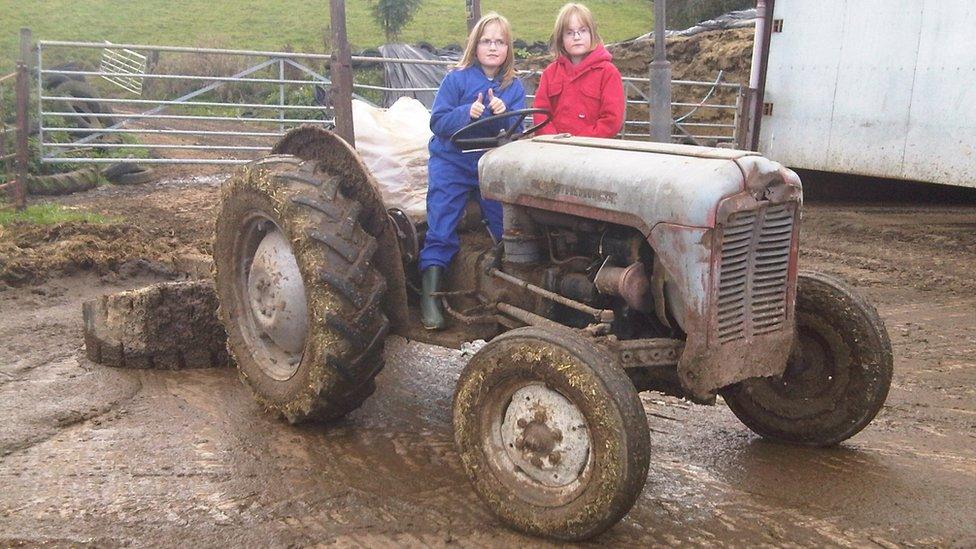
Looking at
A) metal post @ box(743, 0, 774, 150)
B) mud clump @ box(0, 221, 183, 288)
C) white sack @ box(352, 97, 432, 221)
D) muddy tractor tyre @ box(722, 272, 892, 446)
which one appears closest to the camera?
muddy tractor tyre @ box(722, 272, 892, 446)

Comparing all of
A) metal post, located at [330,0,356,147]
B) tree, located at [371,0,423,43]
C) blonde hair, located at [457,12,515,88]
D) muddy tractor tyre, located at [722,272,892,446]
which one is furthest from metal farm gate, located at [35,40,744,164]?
muddy tractor tyre, located at [722,272,892,446]

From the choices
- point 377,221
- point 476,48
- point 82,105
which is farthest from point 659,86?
point 82,105

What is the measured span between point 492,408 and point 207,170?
10.0m

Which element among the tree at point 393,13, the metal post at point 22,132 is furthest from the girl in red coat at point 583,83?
the tree at point 393,13

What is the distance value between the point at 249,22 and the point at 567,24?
3016 centimetres

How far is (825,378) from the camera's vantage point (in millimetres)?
4055

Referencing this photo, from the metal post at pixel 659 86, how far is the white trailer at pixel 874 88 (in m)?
3.54

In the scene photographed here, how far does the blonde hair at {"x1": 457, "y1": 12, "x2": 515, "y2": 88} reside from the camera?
15.0ft

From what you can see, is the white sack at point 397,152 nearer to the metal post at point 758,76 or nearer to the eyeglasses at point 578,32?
the eyeglasses at point 578,32

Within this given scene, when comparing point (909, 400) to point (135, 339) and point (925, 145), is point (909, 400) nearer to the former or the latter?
point (135, 339)

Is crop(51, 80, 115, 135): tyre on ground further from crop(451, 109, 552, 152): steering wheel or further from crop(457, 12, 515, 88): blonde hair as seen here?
crop(451, 109, 552, 152): steering wheel

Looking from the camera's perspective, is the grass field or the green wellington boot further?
the grass field

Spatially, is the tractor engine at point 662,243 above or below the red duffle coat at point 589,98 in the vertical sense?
below

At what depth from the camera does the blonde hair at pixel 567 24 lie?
4.52m
